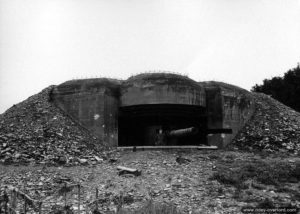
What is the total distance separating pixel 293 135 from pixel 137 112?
20.3ft

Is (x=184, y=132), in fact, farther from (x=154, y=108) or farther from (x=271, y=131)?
(x=271, y=131)

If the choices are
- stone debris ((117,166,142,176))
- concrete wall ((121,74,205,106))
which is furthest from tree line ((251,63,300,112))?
stone debris ((117,166,142,176))

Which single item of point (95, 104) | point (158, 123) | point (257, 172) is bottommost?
point (257, 172)

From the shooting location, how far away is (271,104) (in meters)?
15.6

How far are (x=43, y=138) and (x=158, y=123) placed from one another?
183 inches

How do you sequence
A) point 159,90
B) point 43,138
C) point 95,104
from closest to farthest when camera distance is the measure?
point 43,138
point 159,90
point 95,104

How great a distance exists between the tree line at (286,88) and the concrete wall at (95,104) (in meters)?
14.3

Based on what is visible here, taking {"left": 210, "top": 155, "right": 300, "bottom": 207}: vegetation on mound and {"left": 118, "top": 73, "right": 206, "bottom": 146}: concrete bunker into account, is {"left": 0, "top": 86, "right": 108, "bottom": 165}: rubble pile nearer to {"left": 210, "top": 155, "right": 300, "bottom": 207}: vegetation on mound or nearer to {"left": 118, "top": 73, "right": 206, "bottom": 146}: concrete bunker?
{"left": 118, "top": 73, "right": 206, "bottom": 146}: concrete bunker

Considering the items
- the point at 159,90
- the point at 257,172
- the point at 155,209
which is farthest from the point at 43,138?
the point at 257,172

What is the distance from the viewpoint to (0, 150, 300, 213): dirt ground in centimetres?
668

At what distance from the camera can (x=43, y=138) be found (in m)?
10.8

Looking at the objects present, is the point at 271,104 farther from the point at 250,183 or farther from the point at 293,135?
the point at 250,183

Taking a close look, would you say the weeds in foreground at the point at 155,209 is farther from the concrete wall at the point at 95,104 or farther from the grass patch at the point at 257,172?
the concrete wall at the point at 95,104

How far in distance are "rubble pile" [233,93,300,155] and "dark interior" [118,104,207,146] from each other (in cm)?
174
